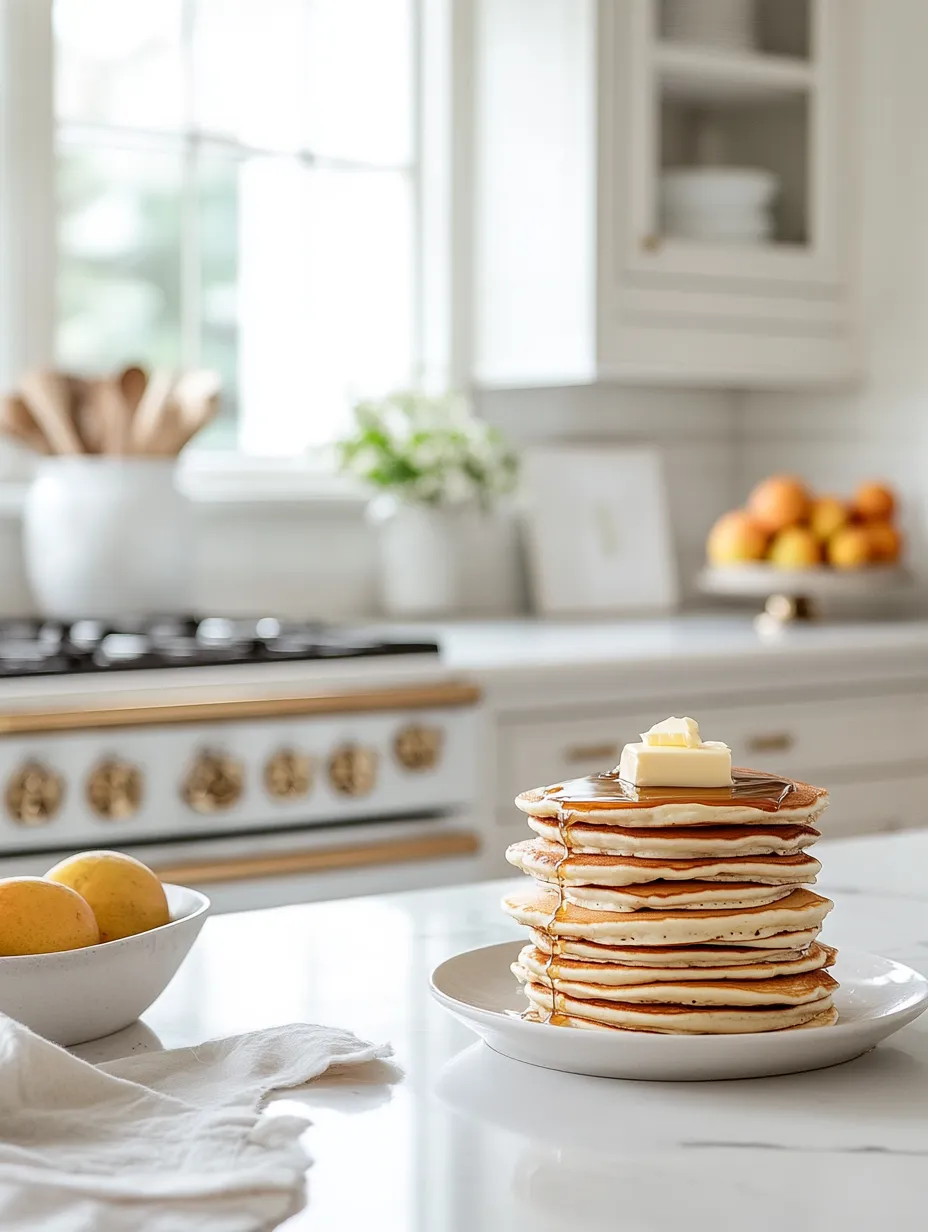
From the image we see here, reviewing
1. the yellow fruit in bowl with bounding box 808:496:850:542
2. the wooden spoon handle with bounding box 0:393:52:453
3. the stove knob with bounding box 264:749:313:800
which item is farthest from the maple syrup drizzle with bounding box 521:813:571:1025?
the yellow fruit in bowl with bounding box 808:496:850:542

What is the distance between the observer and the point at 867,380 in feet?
10.9

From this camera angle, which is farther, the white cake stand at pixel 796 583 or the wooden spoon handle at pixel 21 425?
the white cake stand at pixel 796 583

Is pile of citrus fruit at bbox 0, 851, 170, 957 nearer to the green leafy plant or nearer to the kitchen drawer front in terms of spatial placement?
the kitchen drawer front

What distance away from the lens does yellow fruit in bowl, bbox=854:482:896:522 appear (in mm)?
3098

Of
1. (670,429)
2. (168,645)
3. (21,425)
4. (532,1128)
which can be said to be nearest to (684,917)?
(532,1128)

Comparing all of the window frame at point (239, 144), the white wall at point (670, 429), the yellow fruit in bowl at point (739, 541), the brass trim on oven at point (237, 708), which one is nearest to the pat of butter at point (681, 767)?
the brass trim on oven at point (237, 708)

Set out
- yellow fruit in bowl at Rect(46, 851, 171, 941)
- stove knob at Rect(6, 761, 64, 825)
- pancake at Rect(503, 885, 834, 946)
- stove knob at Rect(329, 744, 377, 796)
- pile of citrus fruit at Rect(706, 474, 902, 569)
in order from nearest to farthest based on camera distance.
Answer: pancake at Rect(503, 885, 834, 946), yellow fruit in bowl at Rect(46, 851, 171, 941), stove knob at Rect(6, 761, 64, 825), stove knob at Rect(329, 744, 377, 796), pile of citrus fruit at Rect(706, 474, 902, 569)

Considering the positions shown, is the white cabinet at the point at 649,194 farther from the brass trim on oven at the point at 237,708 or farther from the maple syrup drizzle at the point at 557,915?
the maple syrup drizzle at the point at 557,915

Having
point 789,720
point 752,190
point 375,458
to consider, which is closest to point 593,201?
point 752,190

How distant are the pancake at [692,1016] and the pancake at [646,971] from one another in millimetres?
11

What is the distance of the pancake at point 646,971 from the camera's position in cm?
72

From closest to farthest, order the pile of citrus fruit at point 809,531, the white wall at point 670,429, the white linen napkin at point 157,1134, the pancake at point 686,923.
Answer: the white linen napkin at point 157,1134 < the pancake at point 686,923 < the pile of citrus fruit at point 809,531 < the white wall at point 670,429

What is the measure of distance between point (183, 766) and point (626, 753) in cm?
135

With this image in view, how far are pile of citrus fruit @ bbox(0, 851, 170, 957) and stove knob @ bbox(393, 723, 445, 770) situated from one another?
1.35 meters
